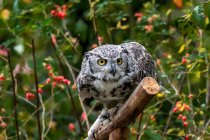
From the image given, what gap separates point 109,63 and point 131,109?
229 mm

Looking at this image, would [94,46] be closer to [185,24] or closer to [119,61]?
[185,24]

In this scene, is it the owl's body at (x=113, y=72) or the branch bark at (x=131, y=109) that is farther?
the owl's body at (x=113, y=72)

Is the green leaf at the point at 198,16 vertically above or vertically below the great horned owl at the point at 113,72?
above

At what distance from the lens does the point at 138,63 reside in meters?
3.19

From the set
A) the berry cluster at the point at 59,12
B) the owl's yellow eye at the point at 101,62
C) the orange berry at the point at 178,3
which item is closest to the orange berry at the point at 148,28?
the berry cluster at the point at 59,12

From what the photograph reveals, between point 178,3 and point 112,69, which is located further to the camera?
point 178,3

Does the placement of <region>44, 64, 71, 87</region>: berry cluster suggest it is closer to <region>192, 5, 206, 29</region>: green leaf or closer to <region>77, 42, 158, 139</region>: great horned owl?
<region>77, 42, 158, 139</region>: great horned owl

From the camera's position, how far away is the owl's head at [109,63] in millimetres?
3094

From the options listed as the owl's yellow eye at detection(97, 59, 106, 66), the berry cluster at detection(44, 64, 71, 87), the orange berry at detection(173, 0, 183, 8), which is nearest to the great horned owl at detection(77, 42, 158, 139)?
the owl's yellow eye at detection(97, 59, 106, 66)

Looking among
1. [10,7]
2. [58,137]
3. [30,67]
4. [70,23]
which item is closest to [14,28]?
[30,67]

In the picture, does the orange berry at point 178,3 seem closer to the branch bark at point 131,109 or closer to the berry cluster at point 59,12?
the berry cluster at point 59,12

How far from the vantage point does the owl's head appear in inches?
122

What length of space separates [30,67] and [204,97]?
1096 mm

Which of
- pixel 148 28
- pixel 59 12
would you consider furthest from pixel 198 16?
pixel 59 12
